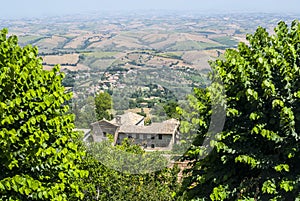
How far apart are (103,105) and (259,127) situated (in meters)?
4.07

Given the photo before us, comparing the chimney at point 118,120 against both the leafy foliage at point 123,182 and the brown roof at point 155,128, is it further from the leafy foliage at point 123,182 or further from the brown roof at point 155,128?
the leafy foliage at point 123,182

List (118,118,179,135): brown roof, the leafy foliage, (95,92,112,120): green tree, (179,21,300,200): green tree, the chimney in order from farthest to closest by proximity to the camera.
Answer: the leafy foliage, the chimney, (95,92,112,120): green tree, (118,118,179,135): brown roof, (179,21,300,200): green tree

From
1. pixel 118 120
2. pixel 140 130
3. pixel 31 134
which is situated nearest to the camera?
pixel 31 134

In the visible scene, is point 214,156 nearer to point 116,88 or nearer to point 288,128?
point 288,128

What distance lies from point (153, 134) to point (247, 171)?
291cm

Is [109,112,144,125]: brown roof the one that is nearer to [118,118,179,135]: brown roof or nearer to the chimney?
the chimney

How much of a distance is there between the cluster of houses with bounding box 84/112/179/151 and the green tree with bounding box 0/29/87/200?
1734 mm

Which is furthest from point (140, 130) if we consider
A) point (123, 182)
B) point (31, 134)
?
point (123, 182)

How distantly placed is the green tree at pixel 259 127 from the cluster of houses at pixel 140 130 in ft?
3.28

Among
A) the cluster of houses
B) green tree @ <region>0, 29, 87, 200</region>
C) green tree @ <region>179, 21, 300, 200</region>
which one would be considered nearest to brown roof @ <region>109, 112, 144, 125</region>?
the cluster of houses

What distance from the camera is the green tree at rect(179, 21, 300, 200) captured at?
275 inches

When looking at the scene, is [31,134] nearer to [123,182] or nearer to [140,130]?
[140,130]

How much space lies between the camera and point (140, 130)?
32.7ft

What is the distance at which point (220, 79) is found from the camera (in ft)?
26.8
